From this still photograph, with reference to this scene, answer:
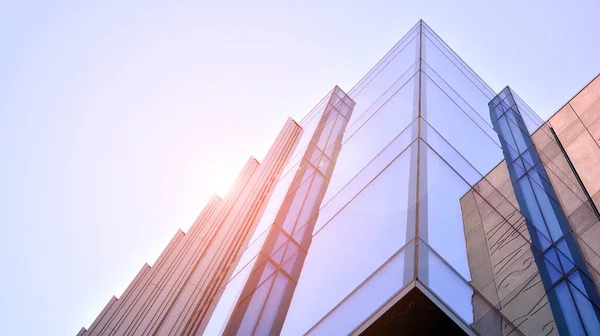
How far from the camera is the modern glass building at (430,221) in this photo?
7188mm

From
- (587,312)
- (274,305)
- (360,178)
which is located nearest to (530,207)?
(587,312)

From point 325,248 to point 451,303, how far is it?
12.3 feet

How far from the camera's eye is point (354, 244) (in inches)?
353

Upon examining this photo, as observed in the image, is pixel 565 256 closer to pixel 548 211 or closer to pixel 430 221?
pixel 548 211

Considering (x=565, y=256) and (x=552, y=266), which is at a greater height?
(x=565, y=256)

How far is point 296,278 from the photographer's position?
1053 cm

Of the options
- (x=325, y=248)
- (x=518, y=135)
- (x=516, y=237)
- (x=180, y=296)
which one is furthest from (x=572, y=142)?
(x=180, y=296)

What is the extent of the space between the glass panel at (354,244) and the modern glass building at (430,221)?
1.4 inches

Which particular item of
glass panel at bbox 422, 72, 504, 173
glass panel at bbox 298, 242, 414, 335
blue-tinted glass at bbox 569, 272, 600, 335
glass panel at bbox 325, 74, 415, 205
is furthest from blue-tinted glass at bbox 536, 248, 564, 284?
glass panel at bbox 325, 74, 415, 205

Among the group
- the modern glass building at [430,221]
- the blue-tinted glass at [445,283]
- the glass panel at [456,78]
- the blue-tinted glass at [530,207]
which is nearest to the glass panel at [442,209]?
the modern glass building at [430,221]

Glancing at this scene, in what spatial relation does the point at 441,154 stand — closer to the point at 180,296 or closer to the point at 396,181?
the point at 396,181

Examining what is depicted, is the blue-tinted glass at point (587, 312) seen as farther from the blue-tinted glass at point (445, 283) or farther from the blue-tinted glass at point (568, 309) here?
the blue-tinted glass at point (445, 283)

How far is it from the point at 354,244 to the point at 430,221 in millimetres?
1708

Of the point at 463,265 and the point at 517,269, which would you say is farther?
the point at 517,269
